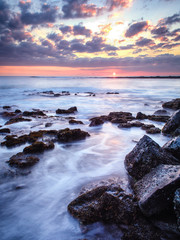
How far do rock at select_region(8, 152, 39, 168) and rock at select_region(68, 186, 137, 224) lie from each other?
92.1 inches

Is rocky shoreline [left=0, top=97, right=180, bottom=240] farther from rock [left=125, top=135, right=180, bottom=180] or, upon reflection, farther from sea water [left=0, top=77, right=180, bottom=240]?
sea water [left=0, top=77, right=180, bottom=240]

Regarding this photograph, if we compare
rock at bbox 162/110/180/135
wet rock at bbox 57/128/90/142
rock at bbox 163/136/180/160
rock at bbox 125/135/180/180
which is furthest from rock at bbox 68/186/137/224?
rock at bbox 162/110/180/135

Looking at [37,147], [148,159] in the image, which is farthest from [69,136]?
[148,159]

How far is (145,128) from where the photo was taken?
822 cm

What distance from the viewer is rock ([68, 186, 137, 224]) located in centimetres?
262

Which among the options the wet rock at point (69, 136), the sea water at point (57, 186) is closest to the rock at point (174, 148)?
the sea water at point (57, 186)

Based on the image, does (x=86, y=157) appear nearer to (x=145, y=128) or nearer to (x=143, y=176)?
(x=143, y=176)

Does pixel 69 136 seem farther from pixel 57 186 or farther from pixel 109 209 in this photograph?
pixel 109 209

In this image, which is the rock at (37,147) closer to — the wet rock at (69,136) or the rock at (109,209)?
the wet rock at (69,136)

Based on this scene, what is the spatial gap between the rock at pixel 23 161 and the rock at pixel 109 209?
2339 mm

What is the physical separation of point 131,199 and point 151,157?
107 centimetres

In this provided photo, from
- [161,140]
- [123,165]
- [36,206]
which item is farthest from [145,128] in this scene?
[36,206]

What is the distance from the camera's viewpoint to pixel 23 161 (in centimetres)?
476

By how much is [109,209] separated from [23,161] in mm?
3102
